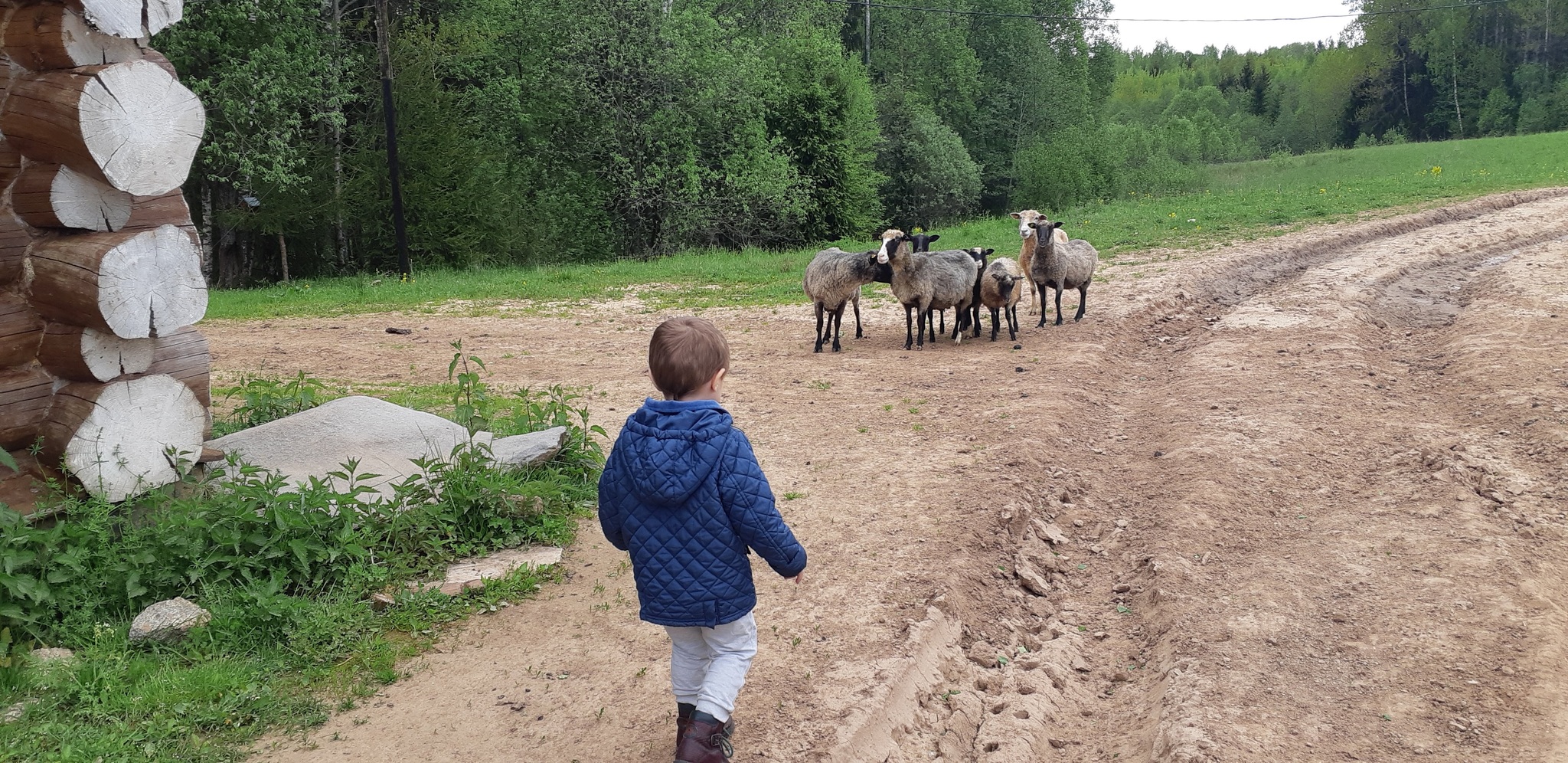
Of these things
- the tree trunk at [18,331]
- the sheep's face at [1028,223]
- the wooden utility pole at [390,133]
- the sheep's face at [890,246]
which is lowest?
the tree trunk at [18,331]

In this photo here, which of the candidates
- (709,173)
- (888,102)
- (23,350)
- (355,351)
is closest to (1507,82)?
(888,102)

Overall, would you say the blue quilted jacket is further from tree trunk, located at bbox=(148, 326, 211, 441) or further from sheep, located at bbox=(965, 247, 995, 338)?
sheep, located at bbox=(965, 247, 995, 338)

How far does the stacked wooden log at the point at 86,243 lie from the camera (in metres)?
4.95

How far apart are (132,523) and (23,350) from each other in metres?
1.02

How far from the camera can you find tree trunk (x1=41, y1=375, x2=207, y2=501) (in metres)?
5.06

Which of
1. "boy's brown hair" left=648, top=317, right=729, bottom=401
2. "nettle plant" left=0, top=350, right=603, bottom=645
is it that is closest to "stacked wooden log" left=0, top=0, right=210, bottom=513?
"nettle plant" left=0, top=350, right=603, bottom=645

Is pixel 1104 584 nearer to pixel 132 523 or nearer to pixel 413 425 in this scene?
pixel 413 425

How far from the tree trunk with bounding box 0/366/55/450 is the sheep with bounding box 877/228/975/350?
8.15 m

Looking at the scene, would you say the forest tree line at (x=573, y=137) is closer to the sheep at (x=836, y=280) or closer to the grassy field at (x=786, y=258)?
the grassy field at (x=786, y=258)

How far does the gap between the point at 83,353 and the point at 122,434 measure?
1.45 feet

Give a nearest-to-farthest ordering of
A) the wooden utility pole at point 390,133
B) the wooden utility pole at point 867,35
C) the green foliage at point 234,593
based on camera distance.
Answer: the green foliage at point 234,593 < the wooden utility pole at point 390,133 < the wooden utility pole at point 867,35

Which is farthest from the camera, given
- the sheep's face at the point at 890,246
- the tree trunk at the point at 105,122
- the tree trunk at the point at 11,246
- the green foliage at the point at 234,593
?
the sheep's face at the point at 890,246

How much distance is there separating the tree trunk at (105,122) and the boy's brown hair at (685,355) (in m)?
3.39

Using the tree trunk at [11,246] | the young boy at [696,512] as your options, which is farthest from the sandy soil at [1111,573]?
the tree trunk at [11,246]
